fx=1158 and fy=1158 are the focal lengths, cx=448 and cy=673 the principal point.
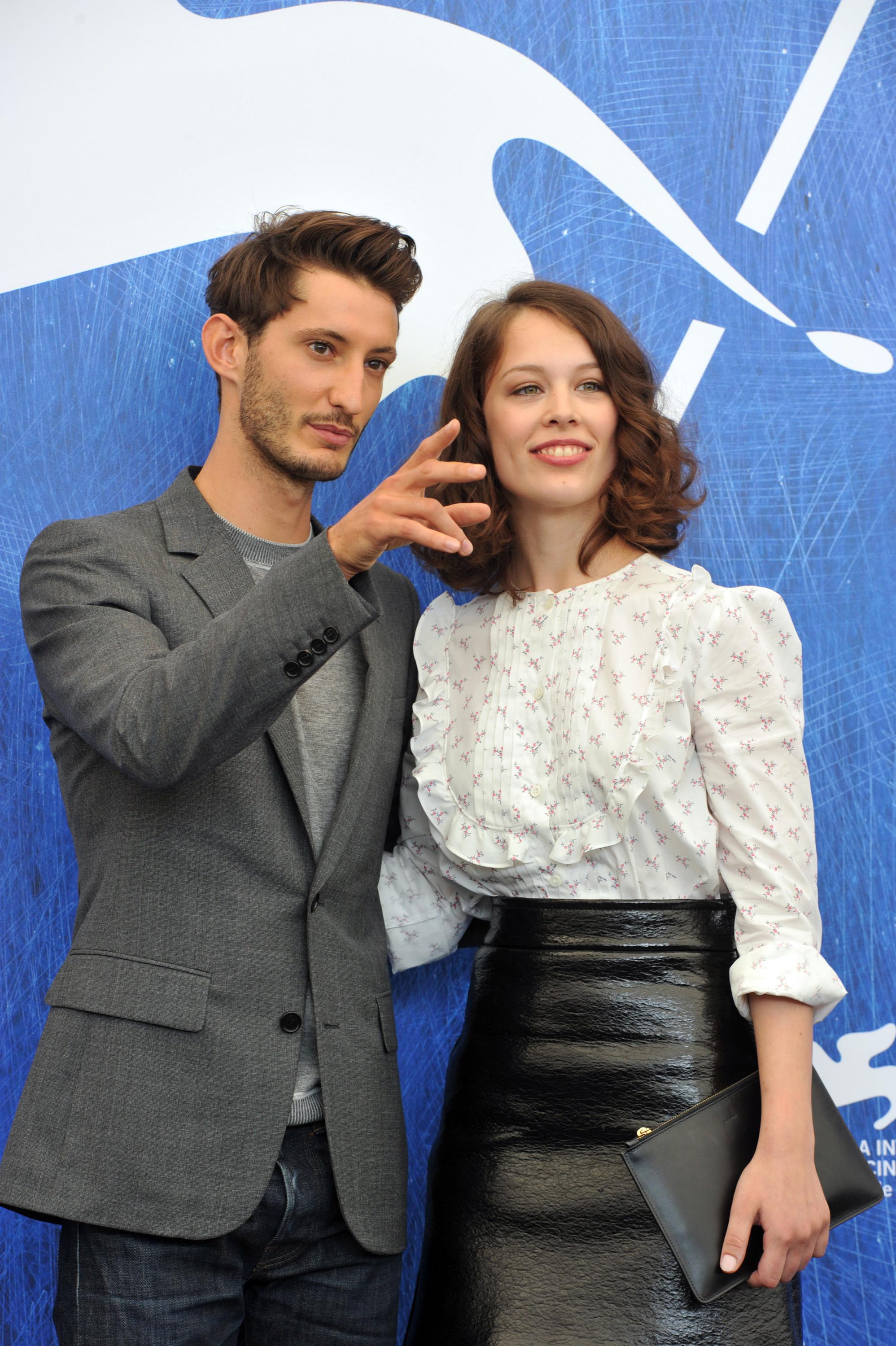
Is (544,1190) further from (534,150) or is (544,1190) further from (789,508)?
(534,150)

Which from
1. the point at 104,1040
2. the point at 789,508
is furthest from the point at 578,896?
the point at 789,508

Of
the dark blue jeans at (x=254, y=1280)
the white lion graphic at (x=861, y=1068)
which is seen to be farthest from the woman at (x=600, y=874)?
the white lion graphic at (x=861, y=1068)

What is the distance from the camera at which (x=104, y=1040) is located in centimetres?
150

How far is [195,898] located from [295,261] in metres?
1.09

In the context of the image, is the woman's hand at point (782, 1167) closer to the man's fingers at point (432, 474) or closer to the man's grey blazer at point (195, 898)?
the man's grey blazer at point (195, 898)

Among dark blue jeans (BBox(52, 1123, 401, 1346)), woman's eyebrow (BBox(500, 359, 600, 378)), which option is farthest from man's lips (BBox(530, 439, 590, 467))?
dark blue jeans (BBox(52, 1123, 401, 1346))

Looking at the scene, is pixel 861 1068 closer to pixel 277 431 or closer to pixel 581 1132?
pixel 581 1132

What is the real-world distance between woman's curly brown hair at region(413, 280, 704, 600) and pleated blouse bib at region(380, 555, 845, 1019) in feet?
0.26

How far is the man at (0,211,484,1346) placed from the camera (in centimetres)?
141

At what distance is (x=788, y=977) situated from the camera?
1.49 m

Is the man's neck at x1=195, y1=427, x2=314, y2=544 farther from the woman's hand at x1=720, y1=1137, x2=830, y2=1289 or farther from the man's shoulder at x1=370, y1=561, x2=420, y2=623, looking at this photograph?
the woman's hand at x1=720, y1=1137, x2=830, y2=1289

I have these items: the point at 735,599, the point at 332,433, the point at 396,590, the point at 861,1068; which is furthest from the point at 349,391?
the point at 861,1068

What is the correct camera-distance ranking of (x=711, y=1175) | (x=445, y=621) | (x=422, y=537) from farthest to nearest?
(x=445, y=621) < (x=711, y=1175) < (x=422, y=537)

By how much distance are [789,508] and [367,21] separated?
1325 millimetres
